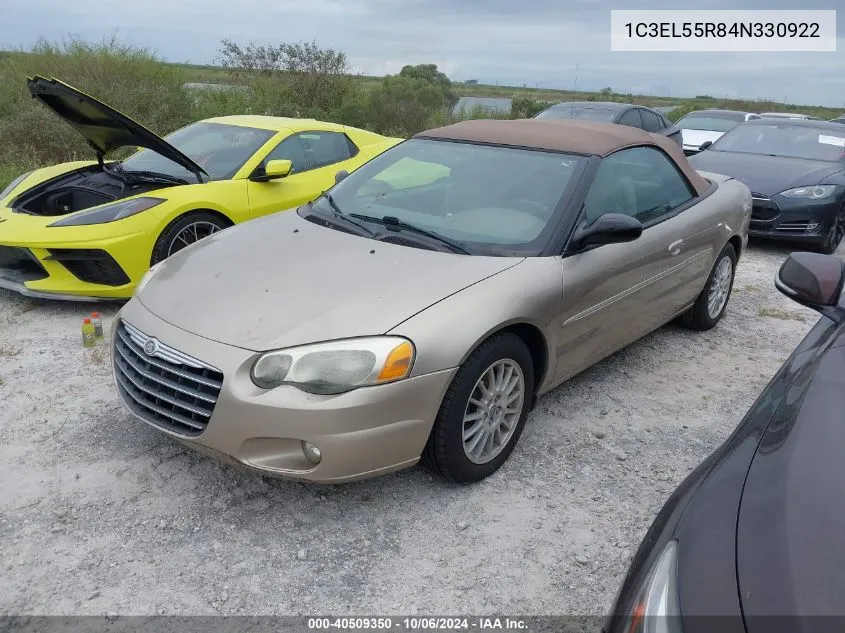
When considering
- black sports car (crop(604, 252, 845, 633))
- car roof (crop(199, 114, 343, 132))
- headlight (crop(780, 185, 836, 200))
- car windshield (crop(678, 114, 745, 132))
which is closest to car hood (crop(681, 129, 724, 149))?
car windshield (crop(678, 114, 745, 132))

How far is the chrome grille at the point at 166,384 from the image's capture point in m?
2.59

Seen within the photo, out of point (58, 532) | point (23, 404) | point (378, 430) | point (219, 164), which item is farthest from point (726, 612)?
point (219, 164)

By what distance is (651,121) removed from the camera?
11906mm

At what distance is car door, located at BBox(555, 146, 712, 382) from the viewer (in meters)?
3.35

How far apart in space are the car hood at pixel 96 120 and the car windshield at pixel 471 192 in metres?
1.75

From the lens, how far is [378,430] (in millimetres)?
2561

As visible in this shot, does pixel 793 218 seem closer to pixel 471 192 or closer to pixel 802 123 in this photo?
pixel 802 123

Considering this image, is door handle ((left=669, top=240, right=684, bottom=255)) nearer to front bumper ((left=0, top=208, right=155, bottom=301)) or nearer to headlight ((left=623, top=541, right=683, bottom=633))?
headlight ((left=623, top=541, right=683, bottom=633))

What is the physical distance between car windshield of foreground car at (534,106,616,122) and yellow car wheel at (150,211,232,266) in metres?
6.91

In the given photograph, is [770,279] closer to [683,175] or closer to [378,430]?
[683,175]

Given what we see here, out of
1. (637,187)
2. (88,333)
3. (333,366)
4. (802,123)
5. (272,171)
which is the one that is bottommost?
(88,333)

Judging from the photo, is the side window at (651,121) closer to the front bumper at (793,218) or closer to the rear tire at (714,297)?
the front bumper at (793,218)

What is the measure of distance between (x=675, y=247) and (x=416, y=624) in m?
2.72

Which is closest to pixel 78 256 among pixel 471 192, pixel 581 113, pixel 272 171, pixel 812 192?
pixel 272 171
